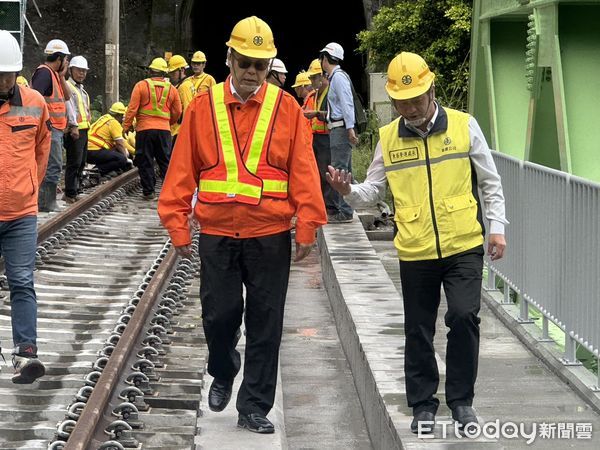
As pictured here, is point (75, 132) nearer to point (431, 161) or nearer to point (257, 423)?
point (257, 423)

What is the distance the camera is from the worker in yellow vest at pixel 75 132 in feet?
50.1

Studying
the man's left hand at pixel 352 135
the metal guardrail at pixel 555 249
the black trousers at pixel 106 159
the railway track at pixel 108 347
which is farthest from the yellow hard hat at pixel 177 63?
the metal guardrail at pixel 555 249

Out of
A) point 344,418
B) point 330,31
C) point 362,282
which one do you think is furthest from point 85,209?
point 330,31

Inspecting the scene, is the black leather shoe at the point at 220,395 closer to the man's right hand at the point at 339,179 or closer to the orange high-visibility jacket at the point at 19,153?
the man's right hand at the point at 339,179

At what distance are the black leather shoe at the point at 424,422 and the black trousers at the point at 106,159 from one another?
1354 centimetres

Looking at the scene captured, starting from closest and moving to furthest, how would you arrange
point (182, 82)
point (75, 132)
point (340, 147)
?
point (340, 147) → point (75, 132) → point (182, 82)

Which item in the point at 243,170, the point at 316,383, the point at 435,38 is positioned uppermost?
the point at 435,38

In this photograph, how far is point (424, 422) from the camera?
5855 millimetres

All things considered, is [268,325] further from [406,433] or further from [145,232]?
[145,232]

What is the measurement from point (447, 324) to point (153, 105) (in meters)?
11.4

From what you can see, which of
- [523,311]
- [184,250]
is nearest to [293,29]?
[523,311]

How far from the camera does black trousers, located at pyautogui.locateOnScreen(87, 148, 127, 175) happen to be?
18906mm

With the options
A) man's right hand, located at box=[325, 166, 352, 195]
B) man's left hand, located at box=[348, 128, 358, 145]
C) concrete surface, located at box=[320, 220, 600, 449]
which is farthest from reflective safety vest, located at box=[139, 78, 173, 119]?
man's right hand, located at box=[325, 166, 352, 195]

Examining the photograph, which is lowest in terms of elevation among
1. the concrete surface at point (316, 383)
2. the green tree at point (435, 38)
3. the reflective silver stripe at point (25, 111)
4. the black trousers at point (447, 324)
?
the concrete surface at point (316, 383)
